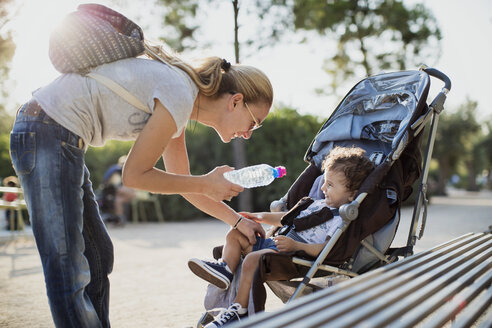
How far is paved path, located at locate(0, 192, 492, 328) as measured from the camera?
347cm

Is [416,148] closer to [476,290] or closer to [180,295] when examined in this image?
[476,290]

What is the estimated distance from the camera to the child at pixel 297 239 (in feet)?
8.35

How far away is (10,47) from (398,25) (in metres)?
13.7

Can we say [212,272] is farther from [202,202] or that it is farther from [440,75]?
[440,75]

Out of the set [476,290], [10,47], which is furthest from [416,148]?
[10,47]

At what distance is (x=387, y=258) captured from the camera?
2672 millimetres

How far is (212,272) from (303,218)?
68cm

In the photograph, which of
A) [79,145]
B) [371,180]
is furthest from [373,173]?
[79,145]

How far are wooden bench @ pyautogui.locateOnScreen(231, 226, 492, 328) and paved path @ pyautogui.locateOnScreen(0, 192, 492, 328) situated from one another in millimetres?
1951

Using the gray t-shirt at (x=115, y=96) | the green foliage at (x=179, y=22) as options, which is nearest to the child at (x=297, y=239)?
the gray t-shirt at (x=115, y=96)

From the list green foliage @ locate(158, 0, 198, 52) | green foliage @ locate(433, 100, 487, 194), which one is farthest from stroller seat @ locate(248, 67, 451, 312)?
green foliage @ locate(433, 100, 487, 194)

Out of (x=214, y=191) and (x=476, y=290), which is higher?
(x=214, y=191)

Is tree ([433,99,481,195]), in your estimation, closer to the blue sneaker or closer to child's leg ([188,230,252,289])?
child's leg ([188,230,252,289])

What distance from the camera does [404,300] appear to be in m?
1.41
